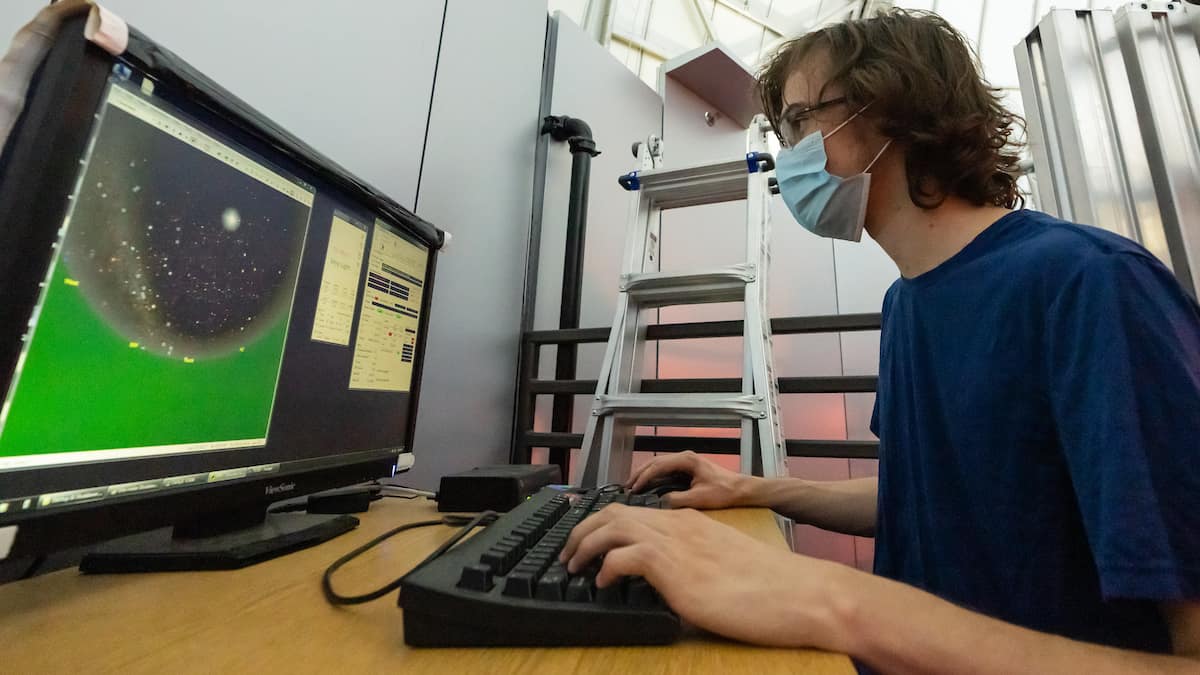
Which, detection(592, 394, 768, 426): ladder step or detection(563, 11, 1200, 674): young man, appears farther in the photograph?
detection(592, 394, 768, 426): ladder step

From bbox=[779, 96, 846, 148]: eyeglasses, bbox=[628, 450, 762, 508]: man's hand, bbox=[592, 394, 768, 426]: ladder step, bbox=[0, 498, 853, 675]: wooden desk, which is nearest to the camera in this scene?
bbox=[0, 498, 853, 675]: wooden desk

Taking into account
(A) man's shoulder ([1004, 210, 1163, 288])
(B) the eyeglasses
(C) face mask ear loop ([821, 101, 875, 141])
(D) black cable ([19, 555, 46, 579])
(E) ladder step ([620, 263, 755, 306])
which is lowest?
(D) black cable ([19, 555, 46, 579])

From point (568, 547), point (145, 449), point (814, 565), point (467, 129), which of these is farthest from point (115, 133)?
point (467, 129)

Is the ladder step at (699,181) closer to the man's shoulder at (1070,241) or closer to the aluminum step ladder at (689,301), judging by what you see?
the aluminum step ladder at (689,301)

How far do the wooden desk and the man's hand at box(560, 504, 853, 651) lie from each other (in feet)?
0.05

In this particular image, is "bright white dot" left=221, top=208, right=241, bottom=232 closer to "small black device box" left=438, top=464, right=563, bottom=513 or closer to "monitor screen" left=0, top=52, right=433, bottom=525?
"monitor screen" left=0, top=52, right=433, bottom=525

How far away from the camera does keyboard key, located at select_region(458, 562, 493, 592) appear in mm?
350

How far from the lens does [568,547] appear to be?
406 mm

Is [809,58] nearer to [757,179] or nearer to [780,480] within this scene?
[757,179]

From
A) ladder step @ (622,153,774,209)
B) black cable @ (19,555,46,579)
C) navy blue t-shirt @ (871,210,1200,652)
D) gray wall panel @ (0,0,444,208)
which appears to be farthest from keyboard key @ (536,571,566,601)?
ladder step @ (622,153,774,209)

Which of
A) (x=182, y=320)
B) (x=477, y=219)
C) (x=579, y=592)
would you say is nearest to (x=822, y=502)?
(x=579, y=592)

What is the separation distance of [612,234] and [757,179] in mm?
761

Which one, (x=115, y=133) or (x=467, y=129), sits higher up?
(x=467, y=129)

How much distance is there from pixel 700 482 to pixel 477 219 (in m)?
1.08
